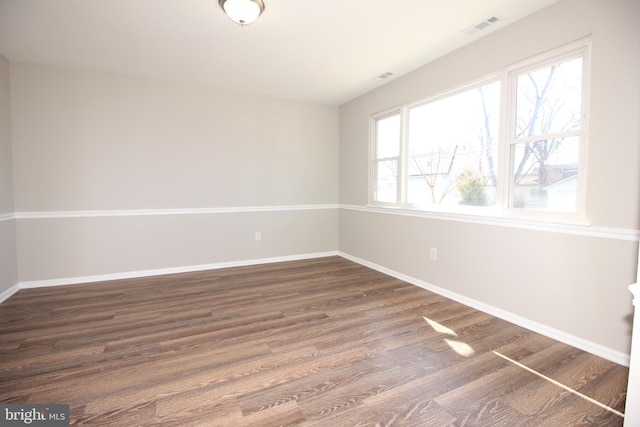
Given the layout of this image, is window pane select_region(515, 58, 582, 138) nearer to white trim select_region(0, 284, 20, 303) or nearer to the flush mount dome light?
the flush mount dome light

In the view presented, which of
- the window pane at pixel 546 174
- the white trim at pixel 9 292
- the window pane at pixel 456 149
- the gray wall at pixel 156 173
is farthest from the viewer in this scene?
the gray wall at pixel 156 173

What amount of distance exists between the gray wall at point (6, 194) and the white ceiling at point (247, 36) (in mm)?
384

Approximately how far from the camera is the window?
2203 mm

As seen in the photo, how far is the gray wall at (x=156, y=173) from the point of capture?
334cm

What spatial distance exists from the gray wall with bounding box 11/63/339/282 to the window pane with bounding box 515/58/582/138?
9.61ft

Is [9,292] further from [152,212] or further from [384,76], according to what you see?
[384,76]

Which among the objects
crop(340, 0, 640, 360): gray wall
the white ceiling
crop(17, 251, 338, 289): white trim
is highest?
the white ceiling

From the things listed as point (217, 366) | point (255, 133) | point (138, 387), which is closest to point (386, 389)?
point (217, 366)

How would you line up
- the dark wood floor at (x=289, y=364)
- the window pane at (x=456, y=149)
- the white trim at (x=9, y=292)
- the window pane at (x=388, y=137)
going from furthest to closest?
1. the window pane at (x=388, y=137)
2. the white trim at (x=9, y=292)
3. the window pane at (x=456, y=149)
4. the dark wood floor at (x=289, y=364)

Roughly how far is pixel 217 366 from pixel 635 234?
2757 millimetres

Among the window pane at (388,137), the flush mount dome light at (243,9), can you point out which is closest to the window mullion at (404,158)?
the window pane at (388,137)

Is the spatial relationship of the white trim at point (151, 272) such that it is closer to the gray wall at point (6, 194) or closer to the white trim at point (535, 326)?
the gray wall at point (6, 194)

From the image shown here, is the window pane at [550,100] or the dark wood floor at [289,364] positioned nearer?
the dark wood floor at [289,364]

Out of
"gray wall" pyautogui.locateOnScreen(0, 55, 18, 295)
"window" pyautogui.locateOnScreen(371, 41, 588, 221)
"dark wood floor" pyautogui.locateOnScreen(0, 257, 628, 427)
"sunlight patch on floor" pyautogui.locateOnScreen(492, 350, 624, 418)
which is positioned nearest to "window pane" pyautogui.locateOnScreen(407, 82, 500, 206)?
"window" pyautogui.locateOnScreen(371, 41, 588, 221)
